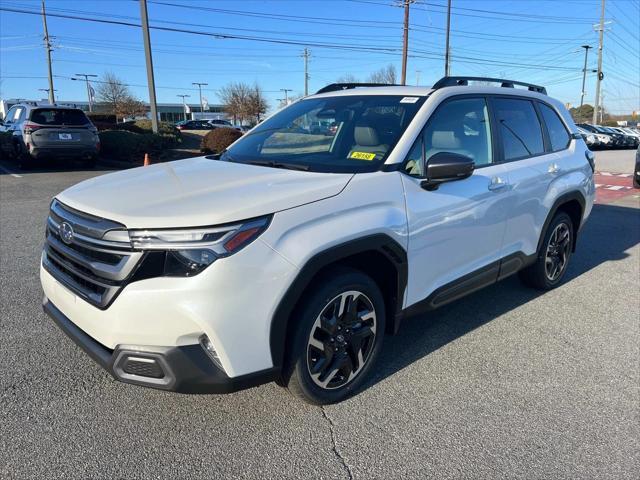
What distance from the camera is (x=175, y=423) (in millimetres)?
2715

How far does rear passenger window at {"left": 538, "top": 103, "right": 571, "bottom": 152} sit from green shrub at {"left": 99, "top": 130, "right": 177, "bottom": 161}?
14131mm

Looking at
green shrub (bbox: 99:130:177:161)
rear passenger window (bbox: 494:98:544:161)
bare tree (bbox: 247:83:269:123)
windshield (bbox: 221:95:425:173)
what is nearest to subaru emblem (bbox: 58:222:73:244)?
windshield (bbox: 221:95:425:173)

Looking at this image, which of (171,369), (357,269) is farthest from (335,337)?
(171,369)

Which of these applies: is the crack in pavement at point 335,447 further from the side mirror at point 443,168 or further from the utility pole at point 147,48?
the utility pole at point 147,48

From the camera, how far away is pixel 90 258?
96.5 inches

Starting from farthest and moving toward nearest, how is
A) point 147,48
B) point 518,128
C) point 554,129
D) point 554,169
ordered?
1. point 147,48
2. point 554,129
3. point 554,169
4. point 518,128

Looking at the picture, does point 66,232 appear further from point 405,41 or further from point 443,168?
point 405,41

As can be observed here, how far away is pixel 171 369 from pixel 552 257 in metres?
3.93

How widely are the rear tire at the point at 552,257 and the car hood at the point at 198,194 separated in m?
2.67

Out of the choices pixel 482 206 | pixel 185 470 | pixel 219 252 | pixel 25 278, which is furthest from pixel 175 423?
pixel 25 278

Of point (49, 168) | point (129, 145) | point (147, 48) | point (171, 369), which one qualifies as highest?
point (147, 48)

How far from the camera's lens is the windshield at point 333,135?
316 centimetres

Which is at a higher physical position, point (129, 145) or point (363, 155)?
A: point (363, 155)

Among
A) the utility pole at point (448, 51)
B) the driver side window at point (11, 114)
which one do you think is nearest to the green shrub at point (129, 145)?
the driver side window at point (11, 114)
